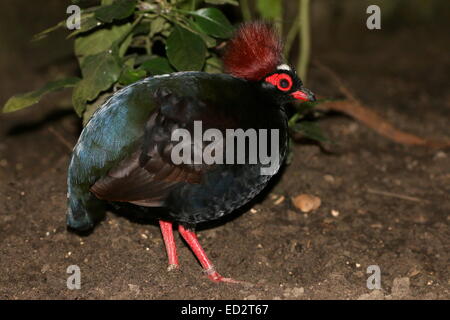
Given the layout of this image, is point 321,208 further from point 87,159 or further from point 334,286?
point 87,159

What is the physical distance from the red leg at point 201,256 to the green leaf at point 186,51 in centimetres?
100

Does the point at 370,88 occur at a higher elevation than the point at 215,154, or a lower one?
lower

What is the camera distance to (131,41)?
4805 mm

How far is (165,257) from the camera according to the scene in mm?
4336

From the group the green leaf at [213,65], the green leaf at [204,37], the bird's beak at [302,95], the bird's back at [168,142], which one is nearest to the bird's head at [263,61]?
the bird's beak at [302,95]

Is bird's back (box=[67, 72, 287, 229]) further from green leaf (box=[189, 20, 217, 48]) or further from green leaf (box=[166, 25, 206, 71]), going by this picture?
green leaf (box=[189, 20, 217, 48])

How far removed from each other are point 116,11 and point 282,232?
5.85ft

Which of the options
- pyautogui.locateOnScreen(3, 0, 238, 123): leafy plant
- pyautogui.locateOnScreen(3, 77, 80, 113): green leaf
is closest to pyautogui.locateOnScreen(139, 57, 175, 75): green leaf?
pyautogui.locateOnScreen(3, 0, 238, 123): leafy plant

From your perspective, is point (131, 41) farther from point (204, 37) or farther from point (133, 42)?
point (204, 37)

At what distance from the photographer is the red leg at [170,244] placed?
4195mm

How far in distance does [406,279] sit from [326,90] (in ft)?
9.89

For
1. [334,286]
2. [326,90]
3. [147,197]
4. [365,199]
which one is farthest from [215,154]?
[326,90]

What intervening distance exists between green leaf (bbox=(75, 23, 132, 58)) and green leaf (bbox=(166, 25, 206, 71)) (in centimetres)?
44

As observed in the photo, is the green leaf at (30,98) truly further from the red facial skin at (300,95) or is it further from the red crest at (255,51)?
the red facial skin at (300,95)
